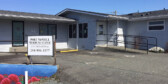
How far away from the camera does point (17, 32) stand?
1353 cm

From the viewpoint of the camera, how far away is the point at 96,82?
5.23 metres

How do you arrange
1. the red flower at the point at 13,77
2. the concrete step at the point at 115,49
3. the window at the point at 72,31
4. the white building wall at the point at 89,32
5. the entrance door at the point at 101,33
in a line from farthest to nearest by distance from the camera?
the window at the point at 72,31
the entrance door at the point at 101,33
the white building wall at the point at 89,32
the concrete step at the point at 115,49
the red flower at the point at 13,77

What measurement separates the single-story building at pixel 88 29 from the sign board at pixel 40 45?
5.96 m

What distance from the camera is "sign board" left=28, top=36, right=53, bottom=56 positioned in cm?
678

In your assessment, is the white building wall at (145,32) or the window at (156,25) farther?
the window at (156,25)

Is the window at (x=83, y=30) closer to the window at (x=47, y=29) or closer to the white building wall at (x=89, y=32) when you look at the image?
the white building wall at (x=89, y=32)

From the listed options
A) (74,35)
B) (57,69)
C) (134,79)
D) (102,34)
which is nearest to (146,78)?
(134,79)

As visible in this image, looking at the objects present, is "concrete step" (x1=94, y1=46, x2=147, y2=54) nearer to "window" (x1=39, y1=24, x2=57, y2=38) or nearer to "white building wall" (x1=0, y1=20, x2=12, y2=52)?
"window" (x1=39, y1=24, x2=57, y2=38)

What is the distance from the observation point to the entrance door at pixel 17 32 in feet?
43.6

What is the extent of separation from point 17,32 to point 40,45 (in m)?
7.77

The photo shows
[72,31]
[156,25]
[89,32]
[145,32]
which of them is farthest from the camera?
[72,31]

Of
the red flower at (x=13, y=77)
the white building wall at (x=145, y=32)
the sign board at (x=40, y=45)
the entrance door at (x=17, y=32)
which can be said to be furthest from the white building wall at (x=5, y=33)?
the white building wall at (x=145, y=32)

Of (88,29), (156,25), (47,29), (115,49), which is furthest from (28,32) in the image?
(156,25)

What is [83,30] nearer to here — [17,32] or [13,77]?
[17,32]
